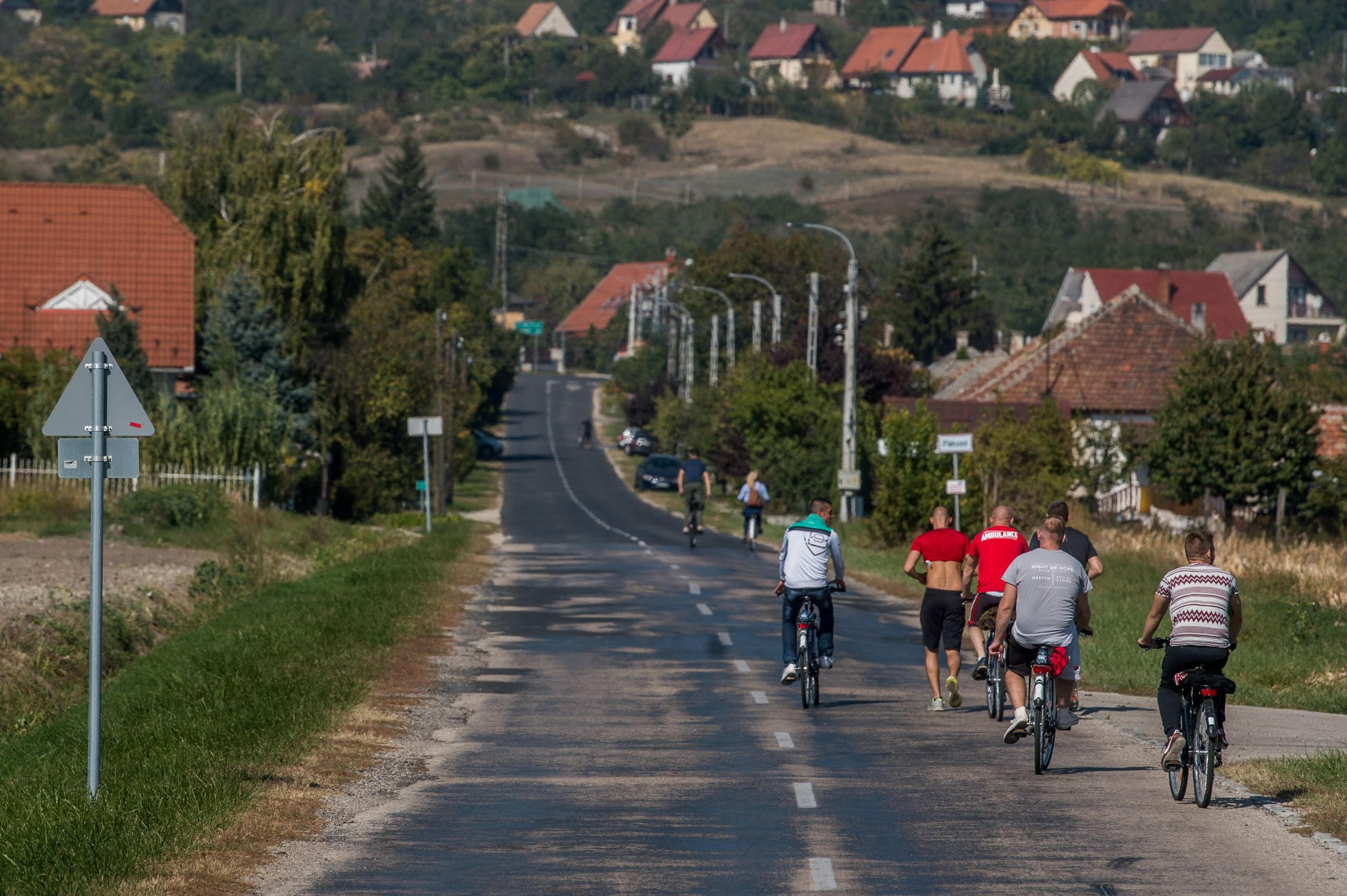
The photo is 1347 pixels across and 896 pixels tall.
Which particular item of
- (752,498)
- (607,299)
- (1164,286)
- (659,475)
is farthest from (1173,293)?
(752,498)

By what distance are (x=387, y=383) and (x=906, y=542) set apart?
22.5m

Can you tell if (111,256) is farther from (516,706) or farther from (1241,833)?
(1241,833)

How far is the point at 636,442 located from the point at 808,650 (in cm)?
8114

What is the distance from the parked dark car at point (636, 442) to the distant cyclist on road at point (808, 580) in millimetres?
79249

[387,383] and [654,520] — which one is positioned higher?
[387,383]

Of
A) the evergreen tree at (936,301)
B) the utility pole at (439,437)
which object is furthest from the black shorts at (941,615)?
the evergreen tree at (936,301)

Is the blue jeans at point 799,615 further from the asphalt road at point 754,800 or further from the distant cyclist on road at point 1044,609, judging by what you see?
the distant cyclist on road at point 1044,609

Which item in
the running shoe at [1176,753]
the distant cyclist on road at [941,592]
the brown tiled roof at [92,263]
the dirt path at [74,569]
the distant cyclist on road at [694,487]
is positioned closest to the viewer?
the running shoe at [1176,753]

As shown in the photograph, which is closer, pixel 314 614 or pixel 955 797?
pixel 955 797

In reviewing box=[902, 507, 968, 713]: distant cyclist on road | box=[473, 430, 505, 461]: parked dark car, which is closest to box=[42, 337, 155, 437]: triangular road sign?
box=[902, 507, 968, 713]: distant cyclist on road

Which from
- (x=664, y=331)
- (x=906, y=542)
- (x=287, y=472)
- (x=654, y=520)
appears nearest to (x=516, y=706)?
(x=906, y=542)

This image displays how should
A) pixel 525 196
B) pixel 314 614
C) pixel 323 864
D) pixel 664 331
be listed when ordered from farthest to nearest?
pixel 525 196
pixel 664 331
pixel 314 614
pixel 323 864

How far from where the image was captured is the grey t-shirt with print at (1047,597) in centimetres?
1358

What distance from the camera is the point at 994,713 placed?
1614 centimetres
